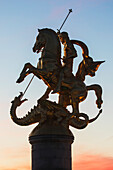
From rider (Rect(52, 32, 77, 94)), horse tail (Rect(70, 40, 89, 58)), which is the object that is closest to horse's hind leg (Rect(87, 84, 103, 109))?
rider (Rect(52, 32, 77, 94))

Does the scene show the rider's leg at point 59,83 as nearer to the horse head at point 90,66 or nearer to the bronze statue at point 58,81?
the bronze statue at point 58,81

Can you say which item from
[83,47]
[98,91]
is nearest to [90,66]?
[83,47]

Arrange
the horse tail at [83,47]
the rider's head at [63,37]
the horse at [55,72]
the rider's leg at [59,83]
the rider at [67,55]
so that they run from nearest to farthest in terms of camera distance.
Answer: the rider's leg at [59,83] → the horse at [55,72] → the rider at [67,55] → the rider's head at [63,37] → the horse tail at [83,47]

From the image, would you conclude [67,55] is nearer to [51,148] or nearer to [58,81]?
[58,81]

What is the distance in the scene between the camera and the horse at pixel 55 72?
20.7 m

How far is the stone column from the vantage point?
20000 mm

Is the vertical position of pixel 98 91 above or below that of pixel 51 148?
above

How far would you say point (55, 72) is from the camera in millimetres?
20797

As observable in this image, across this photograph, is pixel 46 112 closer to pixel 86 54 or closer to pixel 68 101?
pixel 68 101

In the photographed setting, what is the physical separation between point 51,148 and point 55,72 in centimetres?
313

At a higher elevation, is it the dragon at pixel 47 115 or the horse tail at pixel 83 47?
the horse tail at pixel 83 47

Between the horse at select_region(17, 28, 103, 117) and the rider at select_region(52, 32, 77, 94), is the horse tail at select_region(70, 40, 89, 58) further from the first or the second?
the rider at select_region(52, 32, 77, 94)

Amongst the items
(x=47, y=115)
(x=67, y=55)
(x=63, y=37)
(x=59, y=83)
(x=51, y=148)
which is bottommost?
(x=51, y=148)

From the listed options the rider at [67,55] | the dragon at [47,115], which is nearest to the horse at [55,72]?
the rider at [67,55]
